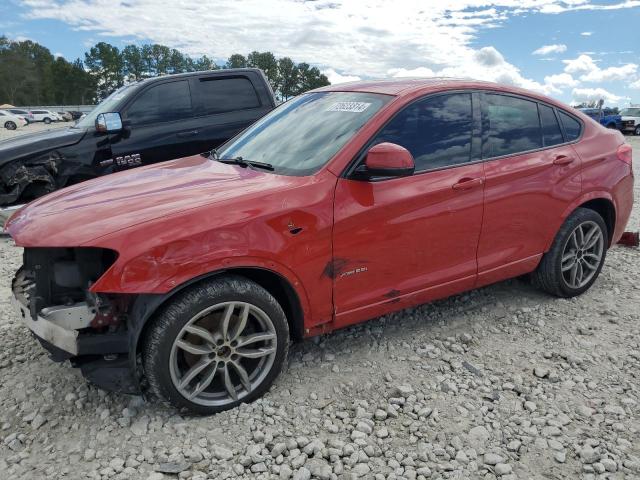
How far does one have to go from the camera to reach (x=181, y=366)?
109 inches

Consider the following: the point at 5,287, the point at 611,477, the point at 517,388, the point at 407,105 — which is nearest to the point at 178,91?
the point at 5,287

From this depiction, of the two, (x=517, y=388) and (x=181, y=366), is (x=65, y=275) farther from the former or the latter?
(x=517, y=388)

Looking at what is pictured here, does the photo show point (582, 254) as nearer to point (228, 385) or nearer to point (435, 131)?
point (435, 131)

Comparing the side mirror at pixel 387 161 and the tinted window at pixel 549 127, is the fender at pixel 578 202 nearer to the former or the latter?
the tinted window at pixel 549 127

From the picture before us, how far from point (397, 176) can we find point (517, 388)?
56.6 inches

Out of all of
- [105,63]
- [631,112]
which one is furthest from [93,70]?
[631,112]

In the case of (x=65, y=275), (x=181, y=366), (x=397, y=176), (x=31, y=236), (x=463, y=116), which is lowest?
(x=181, y=366)

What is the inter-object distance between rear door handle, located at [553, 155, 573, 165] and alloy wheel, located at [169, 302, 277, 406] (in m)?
2.48

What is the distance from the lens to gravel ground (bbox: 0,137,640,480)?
7.94ft

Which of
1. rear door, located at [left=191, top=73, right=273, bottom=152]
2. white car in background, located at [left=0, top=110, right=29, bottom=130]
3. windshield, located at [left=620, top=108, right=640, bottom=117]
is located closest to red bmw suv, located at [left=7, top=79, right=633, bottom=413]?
rear door, located at [left=191, top=73, right=273, bottom=152]

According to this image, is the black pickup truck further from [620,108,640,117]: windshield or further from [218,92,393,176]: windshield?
[620,108,640,117]: windshield

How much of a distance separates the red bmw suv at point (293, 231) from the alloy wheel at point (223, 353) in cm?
1

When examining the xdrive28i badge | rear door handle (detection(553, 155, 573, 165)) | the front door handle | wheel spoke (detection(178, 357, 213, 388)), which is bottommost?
wheel spoke (detection(178, 357, 213, 388))

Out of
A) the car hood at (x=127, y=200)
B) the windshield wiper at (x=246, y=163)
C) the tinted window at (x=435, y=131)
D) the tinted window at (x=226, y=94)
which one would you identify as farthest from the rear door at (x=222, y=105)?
the tinted window at (x=435, y=131)
